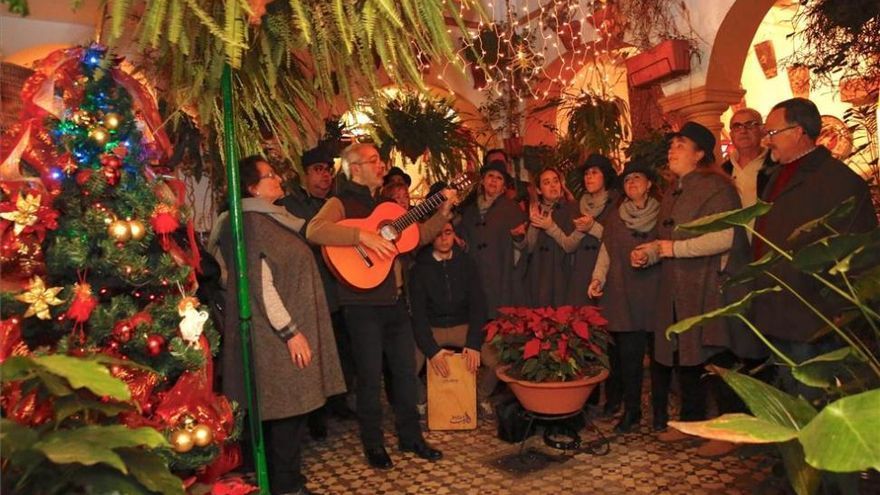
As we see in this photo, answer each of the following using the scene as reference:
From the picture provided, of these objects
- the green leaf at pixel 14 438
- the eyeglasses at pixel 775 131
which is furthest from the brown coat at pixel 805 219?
the green leaf at pixel 14 438

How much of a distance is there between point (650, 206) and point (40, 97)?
2886mm

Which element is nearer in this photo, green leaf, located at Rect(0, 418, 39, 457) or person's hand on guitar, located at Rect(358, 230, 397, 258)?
green leaf, located at Rect(0, 418, 39, 457)

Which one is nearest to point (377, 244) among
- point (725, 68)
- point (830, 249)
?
point (830, 249)

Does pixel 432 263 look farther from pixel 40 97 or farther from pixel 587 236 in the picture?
pixel 40 97

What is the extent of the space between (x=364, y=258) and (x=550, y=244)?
1.44m

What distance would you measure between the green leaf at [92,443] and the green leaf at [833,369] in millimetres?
1557

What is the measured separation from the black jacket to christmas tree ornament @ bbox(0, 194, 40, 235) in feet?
7.28

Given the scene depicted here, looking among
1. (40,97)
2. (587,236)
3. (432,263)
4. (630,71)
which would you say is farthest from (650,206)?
(40,97)

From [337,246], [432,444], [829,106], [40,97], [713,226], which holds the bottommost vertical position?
[432,444]

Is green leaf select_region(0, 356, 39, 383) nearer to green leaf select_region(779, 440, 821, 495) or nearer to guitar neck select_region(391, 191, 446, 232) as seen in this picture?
green leaf select_region(779, 440, 821, 495)

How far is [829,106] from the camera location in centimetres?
721

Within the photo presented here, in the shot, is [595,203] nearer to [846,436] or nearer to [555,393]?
[555,393]

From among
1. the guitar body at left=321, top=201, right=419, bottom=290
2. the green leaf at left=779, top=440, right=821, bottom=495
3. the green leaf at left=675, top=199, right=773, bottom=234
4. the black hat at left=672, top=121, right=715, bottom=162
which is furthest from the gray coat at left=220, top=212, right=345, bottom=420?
the black hat at left=672, top=121, right=715, bottom=162

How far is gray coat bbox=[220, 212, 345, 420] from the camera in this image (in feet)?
9.09
